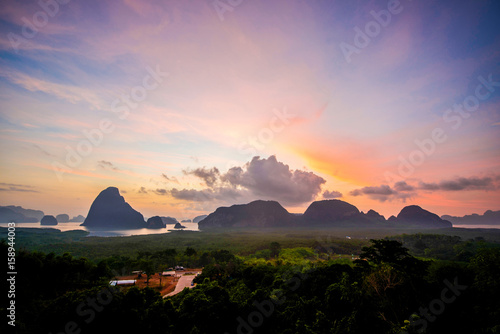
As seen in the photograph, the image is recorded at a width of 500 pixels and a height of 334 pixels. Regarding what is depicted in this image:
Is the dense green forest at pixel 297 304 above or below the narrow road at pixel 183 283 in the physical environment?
above

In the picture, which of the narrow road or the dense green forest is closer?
the dense green forest

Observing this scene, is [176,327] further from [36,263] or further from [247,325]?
[36,263]

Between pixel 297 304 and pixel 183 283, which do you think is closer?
pixel 297 304

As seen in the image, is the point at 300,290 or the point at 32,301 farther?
the point at 300,290

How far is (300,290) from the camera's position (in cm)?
2453

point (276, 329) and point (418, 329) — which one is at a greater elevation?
point (418, 329)

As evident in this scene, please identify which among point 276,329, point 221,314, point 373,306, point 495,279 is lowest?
point 276,329

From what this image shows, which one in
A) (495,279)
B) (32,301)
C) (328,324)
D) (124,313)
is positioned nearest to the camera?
(124,313)

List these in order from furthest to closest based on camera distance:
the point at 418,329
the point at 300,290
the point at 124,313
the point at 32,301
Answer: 1. the point at 300,290
2. the point at 32,301
3. the point at 124,313
4. the point at 418,329

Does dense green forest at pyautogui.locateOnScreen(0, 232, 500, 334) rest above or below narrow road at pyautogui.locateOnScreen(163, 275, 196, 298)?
above

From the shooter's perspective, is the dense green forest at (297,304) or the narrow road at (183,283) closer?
the dense green forest at (297,304)

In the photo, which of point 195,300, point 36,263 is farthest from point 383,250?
point 36,263

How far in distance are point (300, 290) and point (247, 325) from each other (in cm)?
942

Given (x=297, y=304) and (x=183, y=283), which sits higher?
(x=297, y=304)
